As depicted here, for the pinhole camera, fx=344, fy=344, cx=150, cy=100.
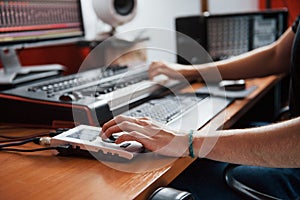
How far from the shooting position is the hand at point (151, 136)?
2.33 feet

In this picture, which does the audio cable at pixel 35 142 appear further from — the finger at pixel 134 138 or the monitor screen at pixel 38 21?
the monitor screen at pixel 38 21

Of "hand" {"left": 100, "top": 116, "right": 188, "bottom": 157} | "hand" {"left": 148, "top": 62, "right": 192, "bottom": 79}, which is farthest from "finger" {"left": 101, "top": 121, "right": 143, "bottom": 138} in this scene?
"hand" {"left": 148, "top": 62, "right": 192, "bottom": 79}

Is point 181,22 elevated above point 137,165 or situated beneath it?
elevated above

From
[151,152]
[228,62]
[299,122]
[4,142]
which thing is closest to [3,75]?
[4,142]

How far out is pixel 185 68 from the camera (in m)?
1.30

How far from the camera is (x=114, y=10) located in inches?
58.1

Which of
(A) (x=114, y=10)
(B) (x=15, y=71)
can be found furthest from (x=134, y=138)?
(A) (x=114, y=10)

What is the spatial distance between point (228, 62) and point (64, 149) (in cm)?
81

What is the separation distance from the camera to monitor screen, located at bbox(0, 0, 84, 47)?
1141mm

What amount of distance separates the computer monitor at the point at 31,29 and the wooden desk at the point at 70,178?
48 centimetres

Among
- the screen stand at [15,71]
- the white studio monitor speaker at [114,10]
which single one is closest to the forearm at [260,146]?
the screen stand at [15,71]

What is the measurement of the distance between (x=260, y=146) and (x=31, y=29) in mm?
908

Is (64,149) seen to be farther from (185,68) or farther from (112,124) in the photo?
(185,68)

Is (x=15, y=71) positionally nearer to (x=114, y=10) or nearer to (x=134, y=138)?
(x=114, y=10)
